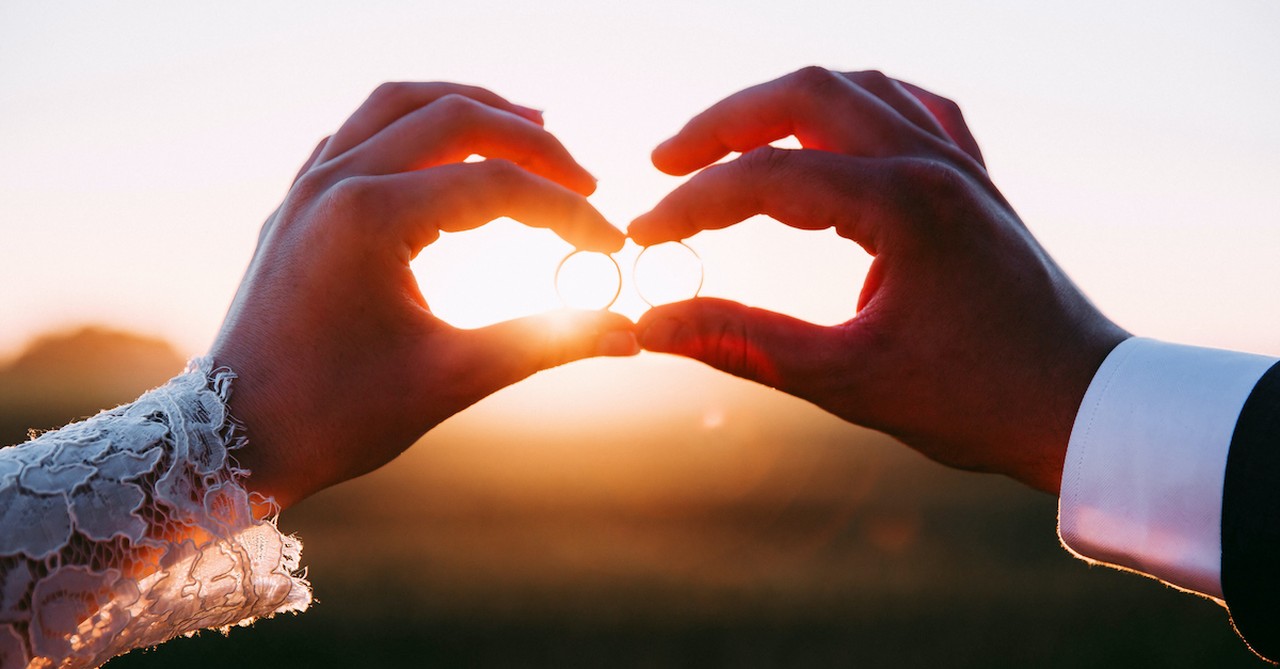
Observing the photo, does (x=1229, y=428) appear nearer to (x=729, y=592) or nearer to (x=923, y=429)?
(x=923, y=429)

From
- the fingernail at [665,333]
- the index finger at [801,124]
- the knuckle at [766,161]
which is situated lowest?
the fingernail at [665,333]

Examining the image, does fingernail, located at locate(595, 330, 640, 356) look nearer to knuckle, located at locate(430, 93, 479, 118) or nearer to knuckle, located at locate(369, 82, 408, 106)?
knuckle, located at locate(430, 93, 479, 118)

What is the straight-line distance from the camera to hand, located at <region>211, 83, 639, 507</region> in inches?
116

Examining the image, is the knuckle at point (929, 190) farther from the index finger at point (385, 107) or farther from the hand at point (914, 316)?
the index finger at point (385, 107)

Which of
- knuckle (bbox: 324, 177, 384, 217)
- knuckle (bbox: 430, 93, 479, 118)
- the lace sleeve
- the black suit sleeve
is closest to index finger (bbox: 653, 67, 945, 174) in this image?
knuckle (bbox: 430, 93, 479, 118)

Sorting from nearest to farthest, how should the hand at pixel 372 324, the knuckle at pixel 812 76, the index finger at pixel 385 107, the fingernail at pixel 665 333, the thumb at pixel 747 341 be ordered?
the hand at pixel 372 324
the thumb at pixel 747 341
the fingernail at pixel 665 333
the knuckle at pixel 812 76
the index finger at pixel 385 107

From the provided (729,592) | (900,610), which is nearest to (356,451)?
(729,592)

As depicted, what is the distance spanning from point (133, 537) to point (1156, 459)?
10.6 feet

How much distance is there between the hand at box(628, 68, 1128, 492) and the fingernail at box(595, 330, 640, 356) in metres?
0.08

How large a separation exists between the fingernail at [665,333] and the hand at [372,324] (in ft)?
0.37

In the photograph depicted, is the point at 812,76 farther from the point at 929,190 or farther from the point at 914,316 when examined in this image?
the point at 914,316

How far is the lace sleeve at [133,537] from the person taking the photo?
7.20 ft

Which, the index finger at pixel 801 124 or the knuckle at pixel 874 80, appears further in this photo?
the knuckle at pixel 874 80

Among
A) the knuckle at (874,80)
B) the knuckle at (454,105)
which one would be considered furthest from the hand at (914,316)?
the knuckle at (454,105)
